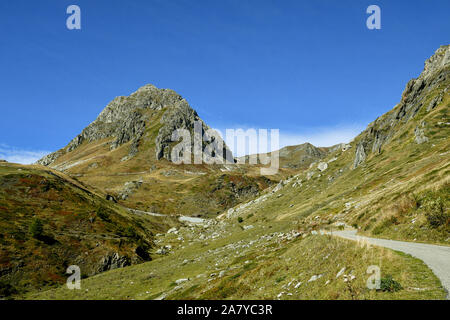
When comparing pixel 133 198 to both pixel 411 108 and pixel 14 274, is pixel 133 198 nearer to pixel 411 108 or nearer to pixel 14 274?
pixel 14 274

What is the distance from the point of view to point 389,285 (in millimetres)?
12242

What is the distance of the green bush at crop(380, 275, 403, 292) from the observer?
12.0m

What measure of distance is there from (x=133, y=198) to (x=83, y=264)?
109537mm

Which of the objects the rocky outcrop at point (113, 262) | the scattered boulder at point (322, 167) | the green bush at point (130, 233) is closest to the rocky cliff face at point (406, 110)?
the scattered boulder at point (322, 167)

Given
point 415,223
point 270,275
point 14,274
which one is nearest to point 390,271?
point 270,275

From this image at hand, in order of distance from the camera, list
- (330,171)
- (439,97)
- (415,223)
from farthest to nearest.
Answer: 1. (330,171)
2. (439,97)
3. (415,223)

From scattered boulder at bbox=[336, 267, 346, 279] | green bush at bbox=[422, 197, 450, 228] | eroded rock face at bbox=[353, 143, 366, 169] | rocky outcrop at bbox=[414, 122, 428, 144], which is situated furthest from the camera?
eroded rock face at bbox=[353, 143, 366, 169]

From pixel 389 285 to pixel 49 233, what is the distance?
249 ft

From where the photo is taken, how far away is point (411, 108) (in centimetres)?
10269

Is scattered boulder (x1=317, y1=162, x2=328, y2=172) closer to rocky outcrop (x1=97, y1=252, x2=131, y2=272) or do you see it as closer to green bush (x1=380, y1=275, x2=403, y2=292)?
rocky outcrop (x1=97, y1=252, x2=131, y2=272)

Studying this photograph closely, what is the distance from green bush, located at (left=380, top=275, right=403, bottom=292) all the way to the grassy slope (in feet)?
199

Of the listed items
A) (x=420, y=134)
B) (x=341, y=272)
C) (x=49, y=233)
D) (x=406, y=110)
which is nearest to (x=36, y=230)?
(x=49, y=233)

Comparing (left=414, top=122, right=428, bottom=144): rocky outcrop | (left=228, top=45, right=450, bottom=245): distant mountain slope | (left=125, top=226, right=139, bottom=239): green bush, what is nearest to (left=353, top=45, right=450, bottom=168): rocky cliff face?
(left=228, top=45, right=450, bottom=245): distant mountain slope

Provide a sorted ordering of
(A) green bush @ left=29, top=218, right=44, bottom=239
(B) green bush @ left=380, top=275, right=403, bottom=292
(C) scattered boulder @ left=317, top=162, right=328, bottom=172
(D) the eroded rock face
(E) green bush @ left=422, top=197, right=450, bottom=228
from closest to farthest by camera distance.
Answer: (B) green bush @ left=380, top=275, right=403, bottom=292 < (E) green bush @ left=422, top=197, right=450, bottom=228 < (A) green bush @ left=29, top=218, right=44, bottom=239 < (D) the eroded rock face < (C) scattered boulder @ left=317, top=162, right=328, bottom=172
